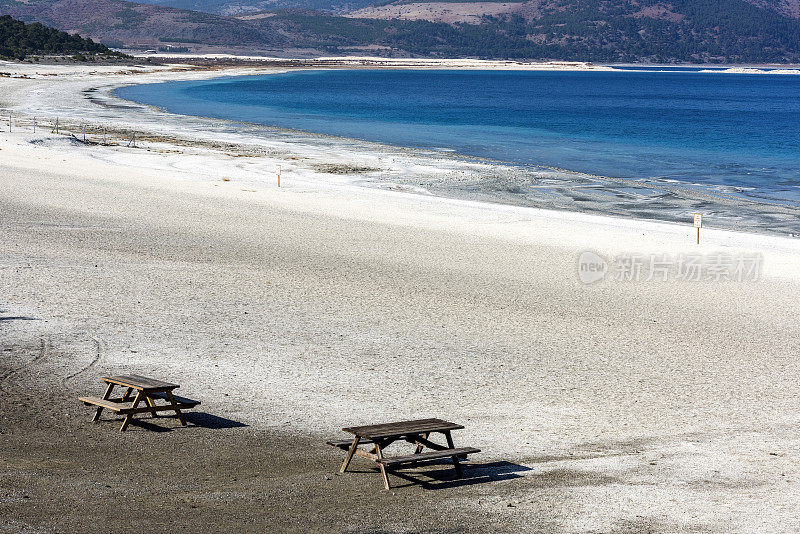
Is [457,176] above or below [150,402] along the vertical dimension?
above

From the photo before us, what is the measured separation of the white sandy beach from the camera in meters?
8.11

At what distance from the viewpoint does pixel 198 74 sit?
12506cm

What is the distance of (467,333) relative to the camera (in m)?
12.8

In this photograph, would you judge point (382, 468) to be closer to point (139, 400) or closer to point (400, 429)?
point (400, 429)

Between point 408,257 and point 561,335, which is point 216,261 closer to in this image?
point 408,257

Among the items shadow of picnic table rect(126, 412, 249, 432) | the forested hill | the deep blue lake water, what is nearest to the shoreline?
the deep blue lake water

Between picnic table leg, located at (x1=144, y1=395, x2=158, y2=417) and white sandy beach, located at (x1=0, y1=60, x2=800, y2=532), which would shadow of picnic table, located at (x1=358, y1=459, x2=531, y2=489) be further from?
picnic table leg, located at (x1=144, y1=395, x2=158, y2=417)

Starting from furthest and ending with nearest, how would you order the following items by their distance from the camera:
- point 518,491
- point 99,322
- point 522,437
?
point 99,322 → point 522,437 → point 518,491

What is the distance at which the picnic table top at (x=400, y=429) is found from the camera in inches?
301

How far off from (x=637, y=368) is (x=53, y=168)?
75.7ft

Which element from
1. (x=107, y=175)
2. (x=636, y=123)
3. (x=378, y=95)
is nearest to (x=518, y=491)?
(x=107, y=175)

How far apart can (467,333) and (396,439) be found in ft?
17.1

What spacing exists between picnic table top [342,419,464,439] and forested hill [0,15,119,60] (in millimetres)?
112175

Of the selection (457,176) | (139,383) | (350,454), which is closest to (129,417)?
(139,383)
